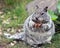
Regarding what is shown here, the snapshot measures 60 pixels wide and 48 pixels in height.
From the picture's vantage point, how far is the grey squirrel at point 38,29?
11.9 ft

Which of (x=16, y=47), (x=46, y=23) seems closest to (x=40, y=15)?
(x=46, y=23)

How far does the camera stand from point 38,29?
12.4 feet

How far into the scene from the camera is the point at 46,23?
3.72 meters

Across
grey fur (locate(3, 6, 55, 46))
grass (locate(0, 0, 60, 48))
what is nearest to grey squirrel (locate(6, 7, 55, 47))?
grey fur (locate(3, 6, 55, 46))

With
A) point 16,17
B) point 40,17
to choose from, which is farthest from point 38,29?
point 16,17

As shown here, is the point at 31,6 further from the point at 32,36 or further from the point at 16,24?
the point at 32,36

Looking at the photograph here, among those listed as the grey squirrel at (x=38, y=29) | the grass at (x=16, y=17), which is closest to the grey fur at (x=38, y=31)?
the grey squirrel at (x=38, y=29)

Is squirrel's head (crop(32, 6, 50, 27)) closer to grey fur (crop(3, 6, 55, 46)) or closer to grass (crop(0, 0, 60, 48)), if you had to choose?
grey fur (crop(3, 6, 55, 46))

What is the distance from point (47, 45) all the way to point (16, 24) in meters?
0.71

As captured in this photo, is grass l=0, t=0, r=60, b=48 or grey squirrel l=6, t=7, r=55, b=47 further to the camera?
grass l=0, t=0, r=60, b=48

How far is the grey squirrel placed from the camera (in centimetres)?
363

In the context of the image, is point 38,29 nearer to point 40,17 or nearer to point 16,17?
point 40,17

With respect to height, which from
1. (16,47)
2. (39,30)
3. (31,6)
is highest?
(31,6)

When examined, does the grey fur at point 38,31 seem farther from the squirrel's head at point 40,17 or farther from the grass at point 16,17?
the grass at point 16,17
